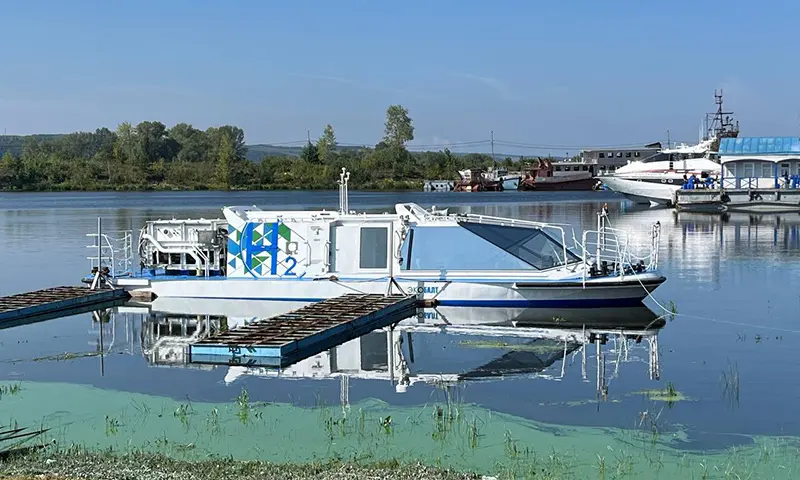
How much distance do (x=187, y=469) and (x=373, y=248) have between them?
15.4 m

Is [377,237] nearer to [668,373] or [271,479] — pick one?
[668,373]

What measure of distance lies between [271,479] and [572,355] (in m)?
9.89

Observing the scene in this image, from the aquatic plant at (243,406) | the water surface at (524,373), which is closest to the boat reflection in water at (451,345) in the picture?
the water surface at (524,373)

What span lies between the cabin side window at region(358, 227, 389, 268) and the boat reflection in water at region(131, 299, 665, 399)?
2095 mm

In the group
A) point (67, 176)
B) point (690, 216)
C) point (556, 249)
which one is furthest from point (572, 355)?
point (67, 176)

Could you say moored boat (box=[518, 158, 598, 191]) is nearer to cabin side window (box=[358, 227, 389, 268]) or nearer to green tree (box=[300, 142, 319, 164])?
green tree (box=[300, 142, 319, 164])

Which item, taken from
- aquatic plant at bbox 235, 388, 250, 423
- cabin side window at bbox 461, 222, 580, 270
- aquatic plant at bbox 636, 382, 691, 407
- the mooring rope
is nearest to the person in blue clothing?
the mooring rope

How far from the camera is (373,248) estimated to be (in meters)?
26.6

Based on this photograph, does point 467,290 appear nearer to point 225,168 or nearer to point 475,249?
point 475,249

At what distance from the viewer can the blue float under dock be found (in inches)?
742

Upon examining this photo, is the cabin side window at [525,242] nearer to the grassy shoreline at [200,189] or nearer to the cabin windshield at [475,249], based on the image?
the cabin windshield at [475,249]

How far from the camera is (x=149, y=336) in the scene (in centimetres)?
2267

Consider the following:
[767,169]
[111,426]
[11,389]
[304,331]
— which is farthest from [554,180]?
[111,426]

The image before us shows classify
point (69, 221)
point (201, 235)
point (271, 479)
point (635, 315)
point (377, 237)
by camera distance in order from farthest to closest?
point (69, 221), point (201, 235), point (377, 237), point (635, 315), point (271, 479)
